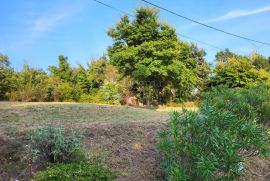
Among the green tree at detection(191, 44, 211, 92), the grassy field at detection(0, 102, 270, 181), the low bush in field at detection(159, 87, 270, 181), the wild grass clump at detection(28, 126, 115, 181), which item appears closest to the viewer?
the low bush in field at detection(159, 87, 270, 181)

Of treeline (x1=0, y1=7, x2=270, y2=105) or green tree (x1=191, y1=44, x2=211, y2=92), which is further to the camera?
green tree (x1=191, y1=44, x2=211, y2=92)

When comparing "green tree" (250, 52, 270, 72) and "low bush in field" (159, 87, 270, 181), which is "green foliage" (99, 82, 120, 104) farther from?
"green tree" (250, 52, 270, 72)

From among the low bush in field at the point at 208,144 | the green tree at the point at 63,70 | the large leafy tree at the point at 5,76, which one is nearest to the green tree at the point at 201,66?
the green tree at the point at 63,70

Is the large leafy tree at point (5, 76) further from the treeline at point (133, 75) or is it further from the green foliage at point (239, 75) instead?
the green foliage at point (239, 75)

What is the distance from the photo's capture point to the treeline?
19.5 meters

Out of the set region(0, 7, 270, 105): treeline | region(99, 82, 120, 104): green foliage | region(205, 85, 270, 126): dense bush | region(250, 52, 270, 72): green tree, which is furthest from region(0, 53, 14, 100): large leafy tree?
region(250, 52, 270, 72): green tree

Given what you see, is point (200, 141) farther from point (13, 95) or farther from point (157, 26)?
point (157, 26)

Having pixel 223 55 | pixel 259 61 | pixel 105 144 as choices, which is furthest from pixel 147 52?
pixel 223 55

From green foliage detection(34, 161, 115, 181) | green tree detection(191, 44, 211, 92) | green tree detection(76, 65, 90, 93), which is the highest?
green tree detection(191, 44, 211, 92)

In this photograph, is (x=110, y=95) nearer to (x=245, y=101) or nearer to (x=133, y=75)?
(x=133, y=75)

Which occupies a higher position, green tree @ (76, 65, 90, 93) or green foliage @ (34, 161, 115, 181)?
green tree @ (76, 65, 90, 93)

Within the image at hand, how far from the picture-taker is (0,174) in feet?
15.4

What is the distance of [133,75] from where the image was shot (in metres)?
20.5

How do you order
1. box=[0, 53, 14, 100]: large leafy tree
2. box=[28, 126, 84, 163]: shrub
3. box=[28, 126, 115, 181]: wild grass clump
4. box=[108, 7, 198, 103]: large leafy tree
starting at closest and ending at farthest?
1. box=[28, 126, 115, 181]: wild grass clump
2. box=[28, 126, 84, 163]: shrub
3. box=[0, 53, 14, 100]: large leafy tree
4. box=[108, 7, 198, 103]: large leafy tree
